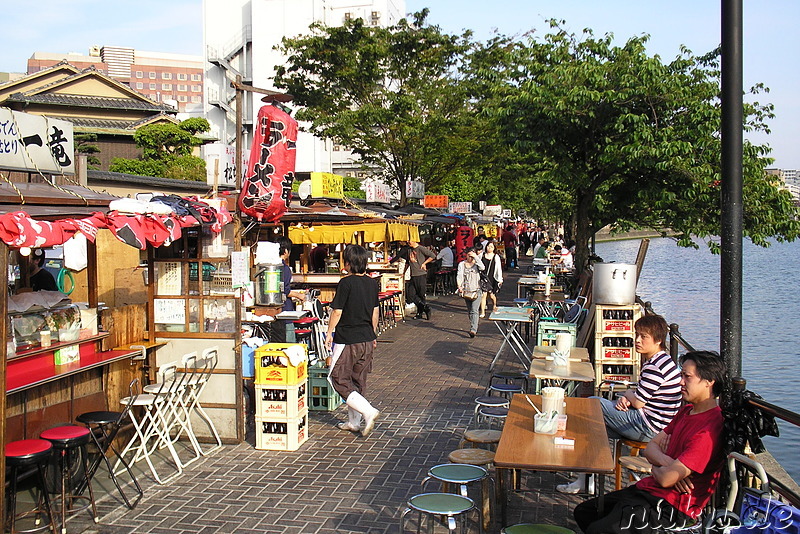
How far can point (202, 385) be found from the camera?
7.11m

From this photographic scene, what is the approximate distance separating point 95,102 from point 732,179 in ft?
102

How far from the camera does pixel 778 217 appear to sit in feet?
47.3

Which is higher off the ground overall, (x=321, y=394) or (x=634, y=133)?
(x=634, y=133)

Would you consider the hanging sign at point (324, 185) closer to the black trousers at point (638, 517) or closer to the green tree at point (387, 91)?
the green tree at point (387, 91)

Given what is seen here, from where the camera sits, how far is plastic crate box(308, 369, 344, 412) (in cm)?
Answer: 866

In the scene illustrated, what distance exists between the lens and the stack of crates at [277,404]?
7.19m

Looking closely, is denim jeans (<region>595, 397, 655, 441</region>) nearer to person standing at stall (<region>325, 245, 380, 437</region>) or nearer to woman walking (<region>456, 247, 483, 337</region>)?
person standing at stall (<region>325, 245, 380, 437</region>)

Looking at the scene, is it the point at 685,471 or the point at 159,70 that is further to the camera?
the point at 159,70

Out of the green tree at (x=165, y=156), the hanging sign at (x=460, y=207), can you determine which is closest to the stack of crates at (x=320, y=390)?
the green tree at (x=165, y=156)

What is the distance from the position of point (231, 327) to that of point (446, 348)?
21.2 feet

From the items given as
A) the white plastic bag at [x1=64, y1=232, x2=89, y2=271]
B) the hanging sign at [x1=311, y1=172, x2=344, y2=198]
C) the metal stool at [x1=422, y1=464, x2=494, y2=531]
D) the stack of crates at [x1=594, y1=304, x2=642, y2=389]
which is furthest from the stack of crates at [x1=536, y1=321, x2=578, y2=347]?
the hanging sign at [x1=311, y1=172, x2=344, y2=198]

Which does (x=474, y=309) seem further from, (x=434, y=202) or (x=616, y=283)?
(x=434, y=202)

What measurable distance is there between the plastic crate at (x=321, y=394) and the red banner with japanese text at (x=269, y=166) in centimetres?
244

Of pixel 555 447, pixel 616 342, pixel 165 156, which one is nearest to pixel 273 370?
pixel 555 447
